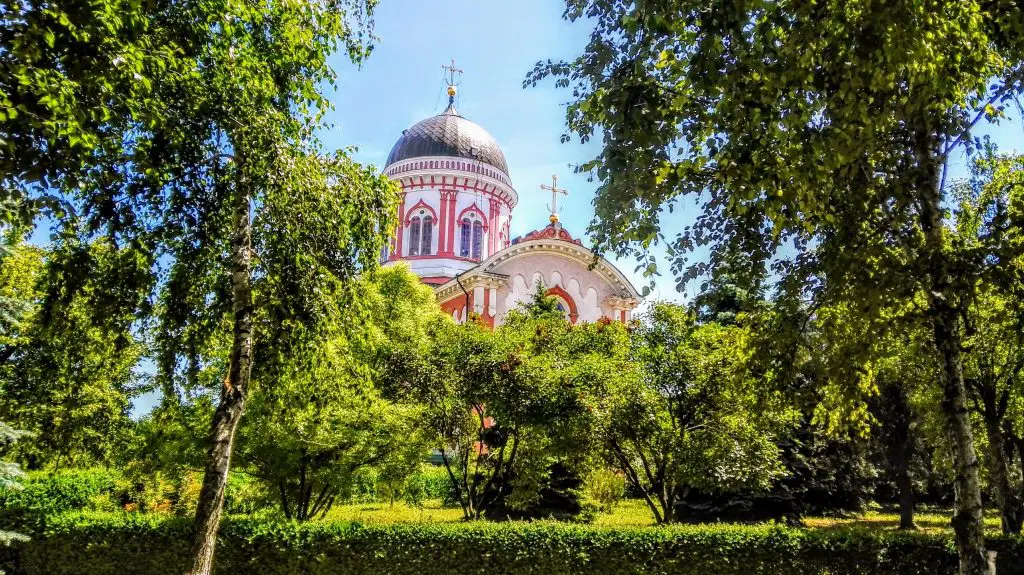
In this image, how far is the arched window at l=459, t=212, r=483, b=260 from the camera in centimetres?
3884

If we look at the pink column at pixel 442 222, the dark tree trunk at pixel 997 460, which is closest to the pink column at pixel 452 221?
the pink column at pixel 442 222

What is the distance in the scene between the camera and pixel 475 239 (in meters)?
39.2

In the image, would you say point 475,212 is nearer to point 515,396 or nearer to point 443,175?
point 443,175

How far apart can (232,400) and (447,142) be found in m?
33.1

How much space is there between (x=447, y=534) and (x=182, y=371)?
493 centimetres

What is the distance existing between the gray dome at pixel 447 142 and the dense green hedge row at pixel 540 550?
30.4m

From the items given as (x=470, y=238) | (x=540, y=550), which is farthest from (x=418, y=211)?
(x=540, y=550)

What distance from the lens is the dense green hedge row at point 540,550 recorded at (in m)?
11.1

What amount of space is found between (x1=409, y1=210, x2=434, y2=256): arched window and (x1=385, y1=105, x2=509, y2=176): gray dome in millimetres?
3677

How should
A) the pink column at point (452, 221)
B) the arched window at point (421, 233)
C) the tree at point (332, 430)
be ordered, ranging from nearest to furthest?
the tree at point (332, 430) < the pink column at point (452, 221) < the arched window at point (421, 233)

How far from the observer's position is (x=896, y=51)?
4.68 meters

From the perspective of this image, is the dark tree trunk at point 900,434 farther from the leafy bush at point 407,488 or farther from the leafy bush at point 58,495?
the leafy bush at point 58,495

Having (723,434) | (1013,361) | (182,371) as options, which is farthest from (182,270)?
(1013,361)

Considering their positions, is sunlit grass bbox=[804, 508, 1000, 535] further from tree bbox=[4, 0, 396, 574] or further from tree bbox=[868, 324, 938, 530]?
tree bbox=[4, 0, 396, 574]
